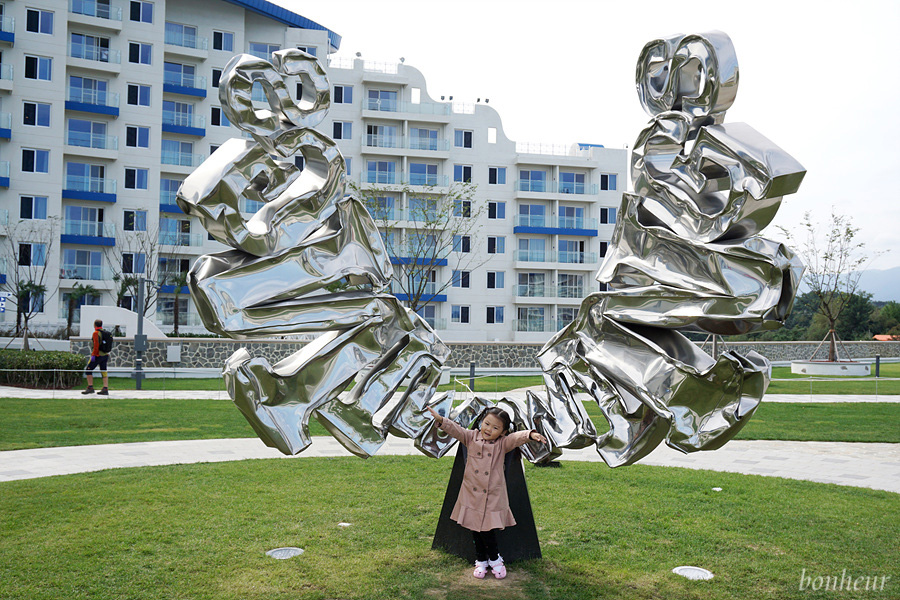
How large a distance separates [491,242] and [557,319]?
7105mm

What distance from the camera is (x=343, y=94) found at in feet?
160

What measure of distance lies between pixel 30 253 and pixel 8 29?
39.9ft

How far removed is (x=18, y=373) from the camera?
2159 cm

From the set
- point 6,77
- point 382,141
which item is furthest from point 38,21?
point 382,141

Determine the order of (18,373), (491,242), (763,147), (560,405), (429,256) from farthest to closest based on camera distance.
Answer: (491,242)
(429,256)
(18,373)
(560,405)
(763,147)

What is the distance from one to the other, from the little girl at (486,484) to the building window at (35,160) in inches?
1651

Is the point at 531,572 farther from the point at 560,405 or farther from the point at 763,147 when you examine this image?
the point at 763,147

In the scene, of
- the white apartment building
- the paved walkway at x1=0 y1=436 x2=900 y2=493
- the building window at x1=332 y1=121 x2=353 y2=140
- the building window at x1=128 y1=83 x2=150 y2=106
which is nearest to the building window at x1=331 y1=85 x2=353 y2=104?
the white apartment building

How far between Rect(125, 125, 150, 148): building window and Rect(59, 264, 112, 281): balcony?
24.5ft

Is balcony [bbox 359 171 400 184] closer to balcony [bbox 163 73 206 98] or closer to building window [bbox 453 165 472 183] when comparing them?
building window [bbox 453 165 472 183]

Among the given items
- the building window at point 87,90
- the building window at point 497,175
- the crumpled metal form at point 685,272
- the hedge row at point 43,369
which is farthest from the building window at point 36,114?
the crumpled metal form at point 685,272

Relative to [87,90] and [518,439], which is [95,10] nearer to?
[87,90]

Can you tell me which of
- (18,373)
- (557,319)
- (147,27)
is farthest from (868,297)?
(18,373)

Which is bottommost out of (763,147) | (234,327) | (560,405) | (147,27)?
(560,405)
